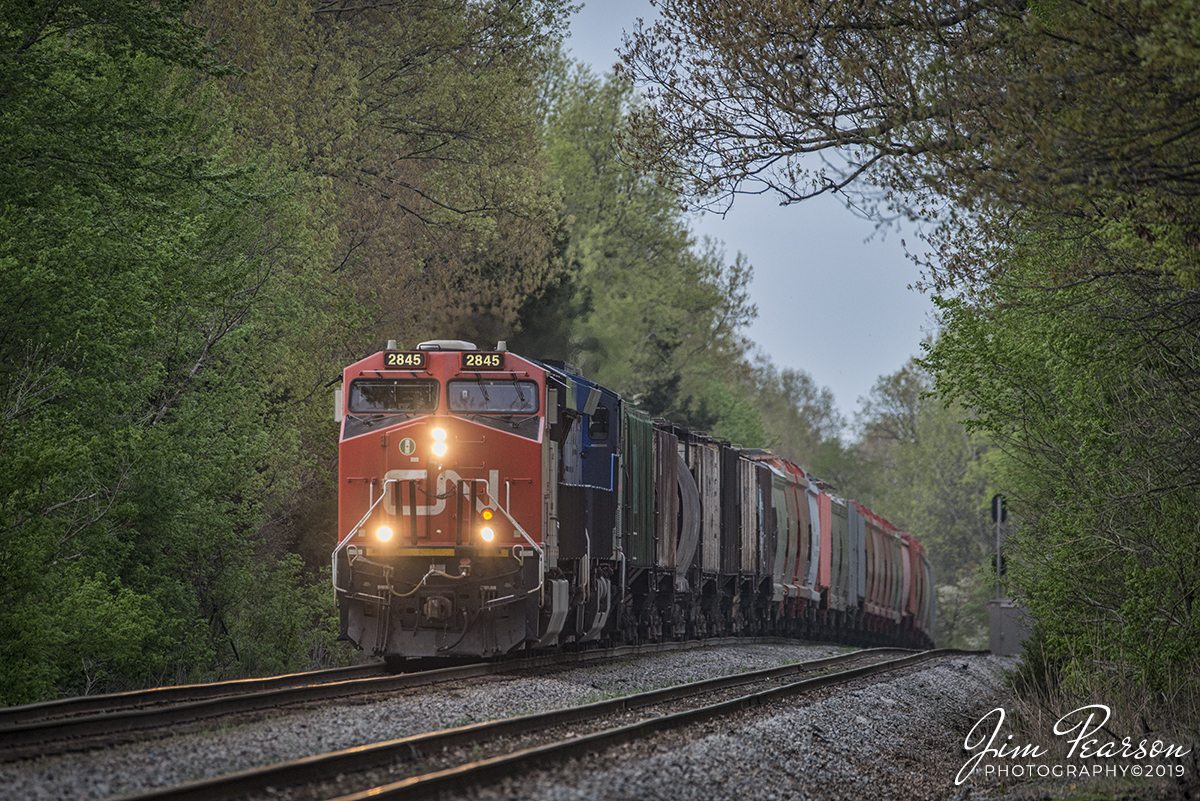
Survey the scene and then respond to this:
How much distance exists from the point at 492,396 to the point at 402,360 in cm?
122

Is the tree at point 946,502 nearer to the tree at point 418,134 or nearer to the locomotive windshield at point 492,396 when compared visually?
the tree at point 418,134

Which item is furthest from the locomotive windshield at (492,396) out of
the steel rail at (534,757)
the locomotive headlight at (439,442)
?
the steel rail at (534,757)

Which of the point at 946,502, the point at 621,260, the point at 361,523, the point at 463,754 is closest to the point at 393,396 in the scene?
the point at 361,523

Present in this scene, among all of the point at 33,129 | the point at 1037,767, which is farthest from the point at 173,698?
the point at 1037,767

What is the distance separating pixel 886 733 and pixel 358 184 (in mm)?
19481

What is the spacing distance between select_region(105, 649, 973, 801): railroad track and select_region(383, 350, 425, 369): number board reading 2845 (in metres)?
5.13

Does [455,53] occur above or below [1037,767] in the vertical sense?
above

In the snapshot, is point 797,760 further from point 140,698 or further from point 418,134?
point 418,134

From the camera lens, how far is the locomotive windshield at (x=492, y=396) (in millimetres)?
15266

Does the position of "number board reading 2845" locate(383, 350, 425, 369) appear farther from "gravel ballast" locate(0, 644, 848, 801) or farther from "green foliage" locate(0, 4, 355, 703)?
"gravel ballast" locate(0, 644, 848, 801)

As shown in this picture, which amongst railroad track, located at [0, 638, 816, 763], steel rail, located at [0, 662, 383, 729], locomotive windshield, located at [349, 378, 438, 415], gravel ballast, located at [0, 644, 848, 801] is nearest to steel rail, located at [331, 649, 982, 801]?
gravel ballast, located at [0, 644, 848, 801]

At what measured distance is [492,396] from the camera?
15.4 metres

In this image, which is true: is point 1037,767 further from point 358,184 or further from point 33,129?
point 358,184

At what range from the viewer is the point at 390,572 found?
1479 centimetres
